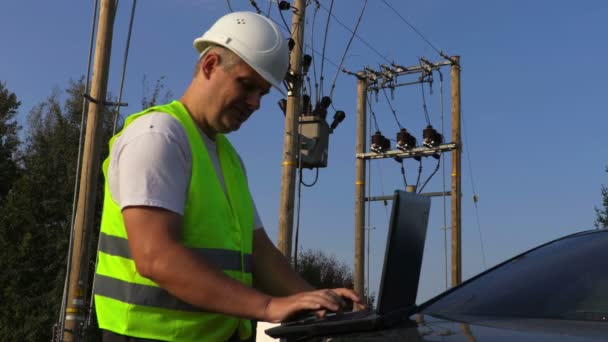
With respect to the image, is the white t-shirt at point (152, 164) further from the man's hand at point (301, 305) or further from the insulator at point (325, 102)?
the insulator at point (325, 102)

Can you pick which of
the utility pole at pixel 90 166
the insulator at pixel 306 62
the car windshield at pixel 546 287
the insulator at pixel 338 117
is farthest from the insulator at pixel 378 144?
the car windshield at pixel 546 287

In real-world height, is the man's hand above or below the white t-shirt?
below

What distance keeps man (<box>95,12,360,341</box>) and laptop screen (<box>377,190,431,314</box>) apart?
4.8 inches

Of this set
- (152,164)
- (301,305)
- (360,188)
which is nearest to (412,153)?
(360,188)

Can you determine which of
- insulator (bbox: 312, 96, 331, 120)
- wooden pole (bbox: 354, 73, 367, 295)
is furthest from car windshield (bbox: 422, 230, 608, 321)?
wooden pole (bbox: 354, 73, 367, 295)

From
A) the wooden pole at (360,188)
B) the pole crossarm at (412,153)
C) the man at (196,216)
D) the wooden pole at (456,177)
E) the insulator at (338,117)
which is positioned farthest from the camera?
the pole crossarm at (412,153)

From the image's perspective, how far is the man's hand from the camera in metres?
1.76

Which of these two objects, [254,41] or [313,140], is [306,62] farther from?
[254,41]

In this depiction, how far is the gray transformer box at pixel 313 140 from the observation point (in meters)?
12.0

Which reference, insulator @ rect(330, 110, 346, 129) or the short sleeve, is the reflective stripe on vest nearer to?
the short sleeve

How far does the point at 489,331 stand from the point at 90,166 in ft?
26.7

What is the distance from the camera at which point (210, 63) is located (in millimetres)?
2199

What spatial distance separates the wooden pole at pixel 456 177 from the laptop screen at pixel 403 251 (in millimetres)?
19239

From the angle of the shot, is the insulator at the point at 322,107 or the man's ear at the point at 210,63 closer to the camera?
the man's ear at the point at 210,63
